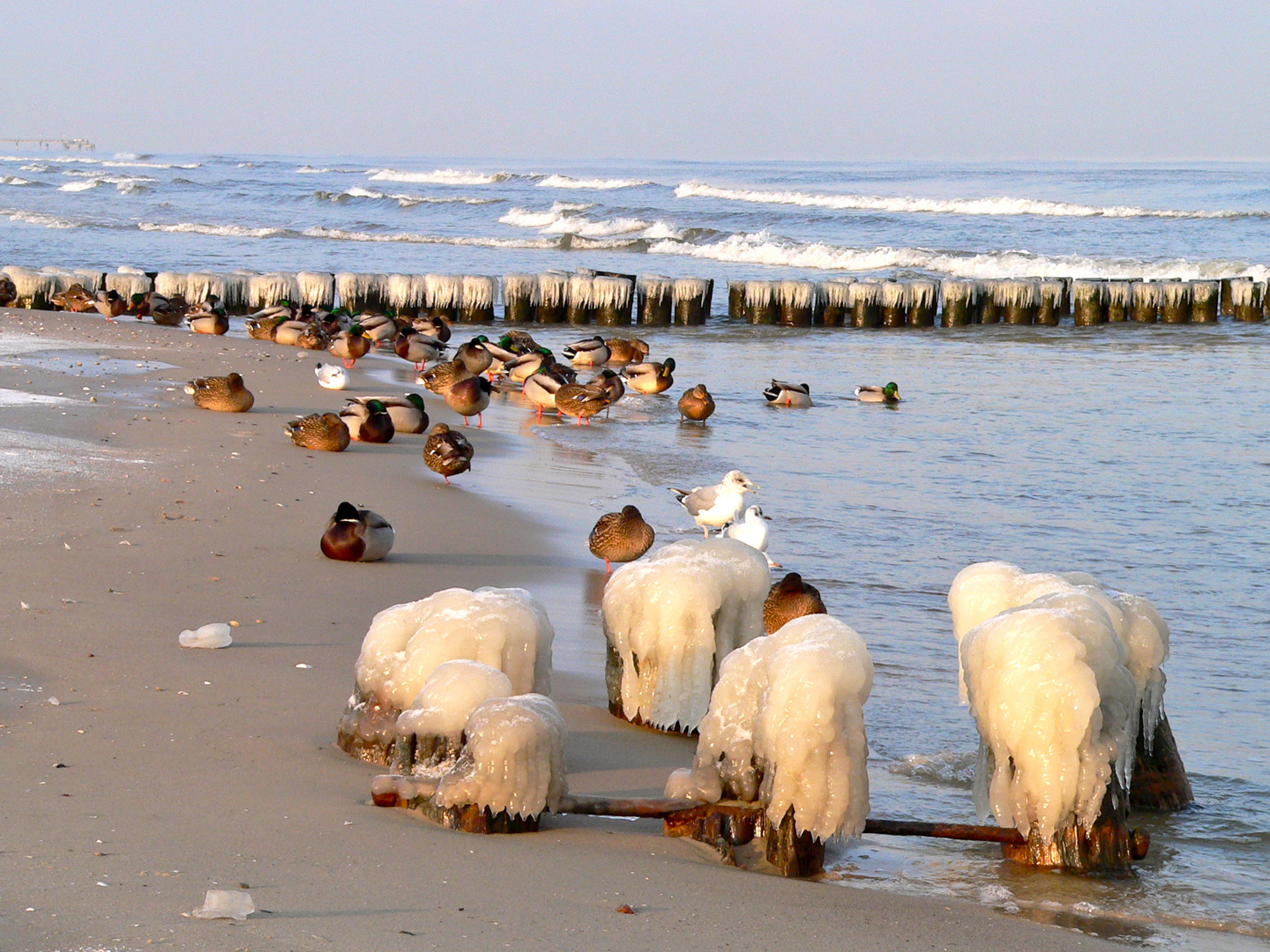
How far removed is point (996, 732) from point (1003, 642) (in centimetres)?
28

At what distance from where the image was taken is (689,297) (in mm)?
26000

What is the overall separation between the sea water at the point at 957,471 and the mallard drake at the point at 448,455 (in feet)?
1.21

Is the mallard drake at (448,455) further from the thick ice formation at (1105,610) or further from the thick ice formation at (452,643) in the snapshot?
the thick ice formation at (1105,610)

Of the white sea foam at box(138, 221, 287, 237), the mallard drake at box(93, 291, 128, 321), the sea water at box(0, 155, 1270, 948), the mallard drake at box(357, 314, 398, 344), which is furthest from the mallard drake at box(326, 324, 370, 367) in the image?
the white sea foam at box(138, 221, 287, 237)

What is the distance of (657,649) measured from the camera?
5695mm

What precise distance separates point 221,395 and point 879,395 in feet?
24.9

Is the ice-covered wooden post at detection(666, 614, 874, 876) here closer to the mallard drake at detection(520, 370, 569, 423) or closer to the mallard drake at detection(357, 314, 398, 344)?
the mallard drake at detection(520, 370, 569, 423)

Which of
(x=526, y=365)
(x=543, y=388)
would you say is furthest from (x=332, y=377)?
(x=526, y=365)

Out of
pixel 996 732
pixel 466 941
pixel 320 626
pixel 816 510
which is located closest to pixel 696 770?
pixel 996 732

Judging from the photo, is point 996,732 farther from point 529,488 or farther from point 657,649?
point 529,488

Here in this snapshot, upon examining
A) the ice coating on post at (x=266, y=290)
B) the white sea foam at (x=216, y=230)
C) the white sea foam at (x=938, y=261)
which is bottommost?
the ice coating on post at (x=266, y=290)

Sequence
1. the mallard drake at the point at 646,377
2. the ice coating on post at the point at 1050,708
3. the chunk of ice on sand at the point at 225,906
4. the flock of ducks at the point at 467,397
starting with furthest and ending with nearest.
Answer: the mallard drake at the point at 646,377 → the flock of ducks at the point at 467,397 → the ice coating on post at the point at 1050,708 → the chunk of ice on sand at the point at 225,906

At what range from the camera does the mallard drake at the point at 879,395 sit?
16688mm

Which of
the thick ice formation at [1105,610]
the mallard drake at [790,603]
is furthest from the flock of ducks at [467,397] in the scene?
the thick ice formation at [1105,610]
